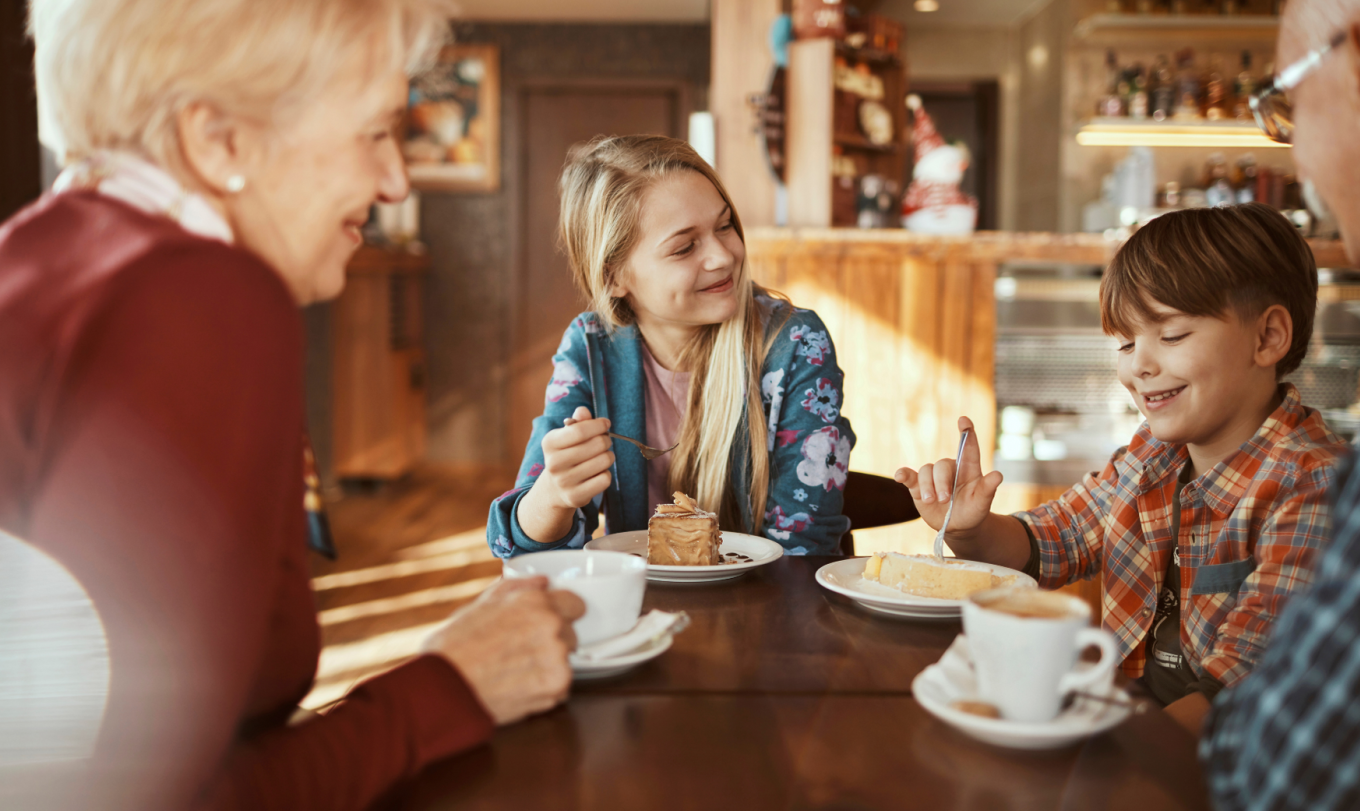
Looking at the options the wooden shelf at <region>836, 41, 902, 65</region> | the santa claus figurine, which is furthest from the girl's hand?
the wooden shelf at <region>836, 41, 902, 65</region>

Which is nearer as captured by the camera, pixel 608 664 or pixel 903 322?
pixel 608 664

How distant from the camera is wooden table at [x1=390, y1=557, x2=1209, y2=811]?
1.96 ft

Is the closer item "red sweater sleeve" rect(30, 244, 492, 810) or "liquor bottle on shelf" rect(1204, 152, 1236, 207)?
"red sweater sleeve" rect(30, 244, 492, 810)

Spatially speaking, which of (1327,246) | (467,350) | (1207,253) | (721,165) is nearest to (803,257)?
(721,165)

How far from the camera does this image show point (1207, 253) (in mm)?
1229

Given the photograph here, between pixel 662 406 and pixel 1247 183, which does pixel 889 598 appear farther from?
pixel 1247 183

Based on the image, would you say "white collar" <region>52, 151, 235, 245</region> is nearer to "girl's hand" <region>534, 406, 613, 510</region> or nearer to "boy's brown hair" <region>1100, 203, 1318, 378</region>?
"girl's hand" <region>534, 406, 613, 510</region>

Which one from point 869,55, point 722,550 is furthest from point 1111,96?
point 722,550

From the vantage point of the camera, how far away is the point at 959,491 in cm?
120

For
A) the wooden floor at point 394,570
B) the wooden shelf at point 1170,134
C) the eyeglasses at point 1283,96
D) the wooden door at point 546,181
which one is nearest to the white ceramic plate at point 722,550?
the eyeglasses at point 1283,96

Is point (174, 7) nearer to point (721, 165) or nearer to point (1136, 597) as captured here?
point (1136, 597)

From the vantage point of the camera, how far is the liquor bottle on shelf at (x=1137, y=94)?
15.3ft

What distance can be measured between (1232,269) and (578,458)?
2.71 ft

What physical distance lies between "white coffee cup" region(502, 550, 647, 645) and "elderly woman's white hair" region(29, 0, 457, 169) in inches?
15.3
